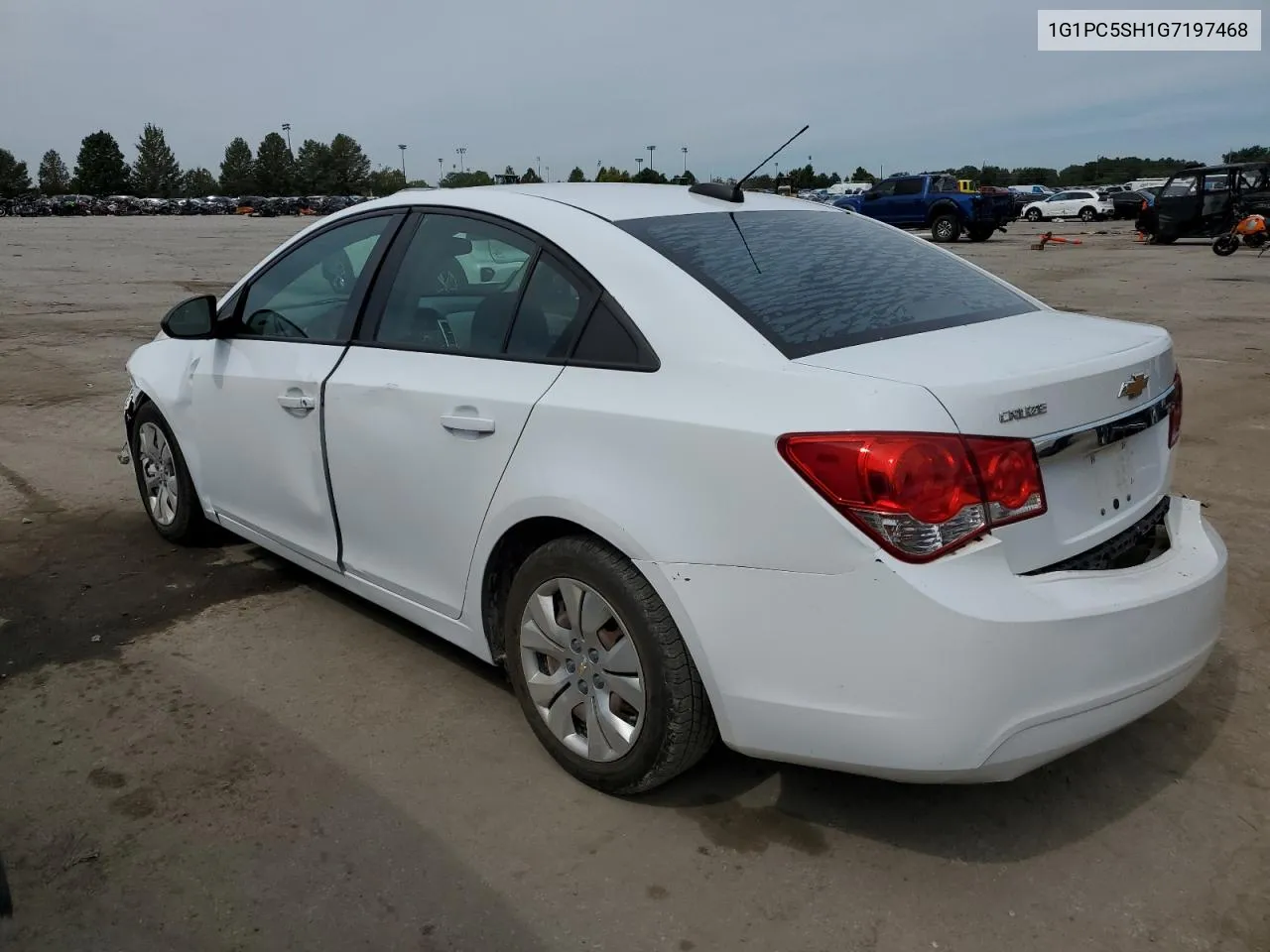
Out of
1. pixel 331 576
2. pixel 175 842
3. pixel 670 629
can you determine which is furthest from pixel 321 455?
pixel 670 629

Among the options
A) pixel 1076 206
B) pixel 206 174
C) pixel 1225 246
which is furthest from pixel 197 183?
pixel 1225 246

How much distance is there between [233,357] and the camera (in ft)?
13.0

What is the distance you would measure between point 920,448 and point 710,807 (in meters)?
1.17

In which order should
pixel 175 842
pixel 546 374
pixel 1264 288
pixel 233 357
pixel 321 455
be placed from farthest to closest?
pixel 1264 288 → pixel 233 357 → pixel 321 455 → pixel 546 374 → pixel 175 842

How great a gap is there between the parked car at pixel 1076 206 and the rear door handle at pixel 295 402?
4693cm

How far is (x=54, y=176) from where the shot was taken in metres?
124

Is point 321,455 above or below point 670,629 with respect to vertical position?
above

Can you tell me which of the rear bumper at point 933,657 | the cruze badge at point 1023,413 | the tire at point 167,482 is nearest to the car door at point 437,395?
the rear bumper at point 933,657

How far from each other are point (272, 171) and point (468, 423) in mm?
128144

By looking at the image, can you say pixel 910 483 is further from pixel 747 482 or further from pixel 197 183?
pixel 197 183

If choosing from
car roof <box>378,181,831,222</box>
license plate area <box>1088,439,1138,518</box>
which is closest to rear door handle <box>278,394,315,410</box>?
car roof <box>378,181,831,222</box>

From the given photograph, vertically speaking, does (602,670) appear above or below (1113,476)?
below

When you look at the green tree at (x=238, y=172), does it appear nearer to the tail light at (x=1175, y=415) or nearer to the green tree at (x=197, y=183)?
the green tree at (x=197, y=183)

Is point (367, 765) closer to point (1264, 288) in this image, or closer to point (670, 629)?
point (670, 629)
